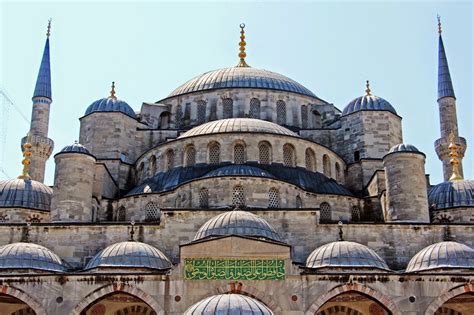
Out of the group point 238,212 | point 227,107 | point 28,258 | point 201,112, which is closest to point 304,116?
point 227,107

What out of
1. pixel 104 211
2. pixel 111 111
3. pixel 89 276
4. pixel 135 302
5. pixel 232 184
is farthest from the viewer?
pixel 111 111

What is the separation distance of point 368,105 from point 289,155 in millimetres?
4949

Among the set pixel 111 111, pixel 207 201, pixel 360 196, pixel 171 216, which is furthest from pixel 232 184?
pixel 111 111

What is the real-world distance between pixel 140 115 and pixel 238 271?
13042 millimetres

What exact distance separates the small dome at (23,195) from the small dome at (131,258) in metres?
5.84

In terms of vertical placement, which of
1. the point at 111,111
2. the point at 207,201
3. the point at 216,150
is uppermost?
the point at 111,111

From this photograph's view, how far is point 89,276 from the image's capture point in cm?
1748

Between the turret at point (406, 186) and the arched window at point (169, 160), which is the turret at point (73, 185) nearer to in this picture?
the arched window at point (169, 160)

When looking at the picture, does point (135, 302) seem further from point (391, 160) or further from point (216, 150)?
point (391, 160)

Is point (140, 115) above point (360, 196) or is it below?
above

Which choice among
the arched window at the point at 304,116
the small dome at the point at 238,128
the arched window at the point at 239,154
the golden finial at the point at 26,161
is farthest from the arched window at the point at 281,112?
the golden finial at the point at 26,161

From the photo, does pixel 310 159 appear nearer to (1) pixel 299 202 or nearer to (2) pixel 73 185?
(1) pixel 299 202

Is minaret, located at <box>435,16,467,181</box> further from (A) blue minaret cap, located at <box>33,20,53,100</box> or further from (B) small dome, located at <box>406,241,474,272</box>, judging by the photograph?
(A) blue minaret cap, located at <box>33,20,53,100</box>

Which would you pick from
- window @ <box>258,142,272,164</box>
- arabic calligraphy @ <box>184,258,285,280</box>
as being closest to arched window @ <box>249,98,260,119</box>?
window @ <box>258,142,272,164</box>
